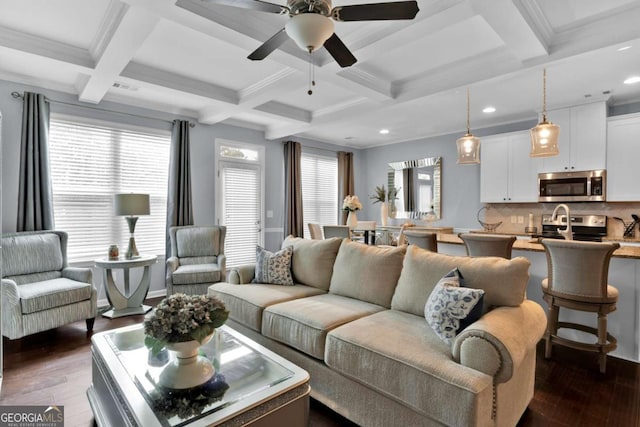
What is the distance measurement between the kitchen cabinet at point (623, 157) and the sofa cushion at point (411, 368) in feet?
12.6

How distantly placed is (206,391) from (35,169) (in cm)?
370

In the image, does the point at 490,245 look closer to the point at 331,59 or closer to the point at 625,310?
the point at 625,310

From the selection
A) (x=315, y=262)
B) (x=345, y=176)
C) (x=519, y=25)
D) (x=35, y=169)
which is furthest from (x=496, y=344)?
(x=345, y=176)

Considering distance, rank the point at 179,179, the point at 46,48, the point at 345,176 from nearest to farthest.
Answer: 1. the point at 46,48
2. the point at 179,179
3. the point at 345,176

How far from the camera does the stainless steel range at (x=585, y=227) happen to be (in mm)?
4586

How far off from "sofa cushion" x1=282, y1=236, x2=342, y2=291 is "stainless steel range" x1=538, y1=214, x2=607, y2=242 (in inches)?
125

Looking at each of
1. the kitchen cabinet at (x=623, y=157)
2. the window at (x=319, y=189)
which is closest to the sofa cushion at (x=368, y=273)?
the kitchen cabinet at (x=623, y=157)

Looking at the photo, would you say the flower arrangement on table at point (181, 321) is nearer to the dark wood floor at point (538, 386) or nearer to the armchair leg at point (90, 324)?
the dark wood floor at point (538, 386)

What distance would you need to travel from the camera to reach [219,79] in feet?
13.0

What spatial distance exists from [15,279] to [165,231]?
177 cm

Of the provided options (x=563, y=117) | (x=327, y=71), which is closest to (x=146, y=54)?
(x=327, y=71)

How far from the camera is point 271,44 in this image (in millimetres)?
2152

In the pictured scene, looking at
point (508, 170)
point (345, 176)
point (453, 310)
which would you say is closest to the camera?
point (453, 310)

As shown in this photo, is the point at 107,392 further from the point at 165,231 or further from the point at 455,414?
the point at 165,231
